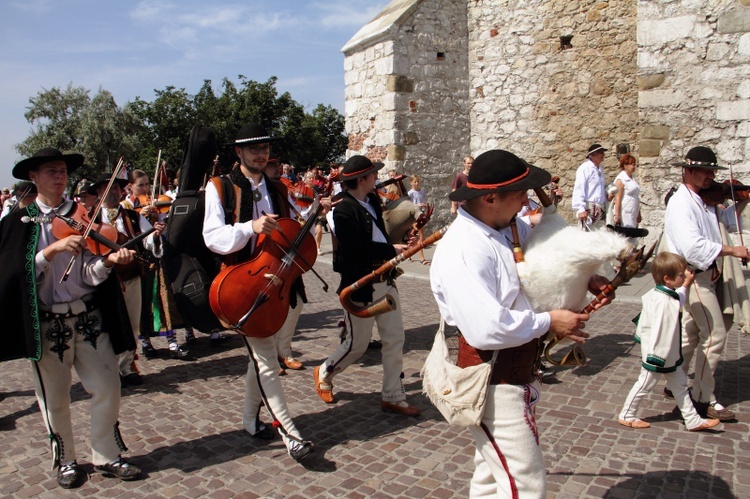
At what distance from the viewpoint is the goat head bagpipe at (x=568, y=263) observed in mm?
2217

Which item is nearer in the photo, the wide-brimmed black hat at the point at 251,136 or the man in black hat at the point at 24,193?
the wide-brimmed black hat at the point at 251,136

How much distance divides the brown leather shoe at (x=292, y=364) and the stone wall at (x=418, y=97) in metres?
8.08

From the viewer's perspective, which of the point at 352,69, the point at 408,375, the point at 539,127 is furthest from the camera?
the point at 352,69

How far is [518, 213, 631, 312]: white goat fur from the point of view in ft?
7.26

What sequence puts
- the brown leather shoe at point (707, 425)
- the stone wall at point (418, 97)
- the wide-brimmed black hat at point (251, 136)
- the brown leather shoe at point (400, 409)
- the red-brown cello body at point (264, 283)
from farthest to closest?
the stone wall at point (418, 97), the brown leather shoe at point (400, 409), the brown leather shoe at point (707, 425), the wide-brimmed black hat at point (251, 136), the red-brown cello body at point (264, 283)

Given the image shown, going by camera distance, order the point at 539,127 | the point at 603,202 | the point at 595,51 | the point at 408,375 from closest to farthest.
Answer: the point at 408,375, the point at 603,202, the point at 595,51, the point at 539,127

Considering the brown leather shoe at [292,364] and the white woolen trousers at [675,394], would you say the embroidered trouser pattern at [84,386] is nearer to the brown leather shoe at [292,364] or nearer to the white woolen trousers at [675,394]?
the brown leather shoe at [292,364]

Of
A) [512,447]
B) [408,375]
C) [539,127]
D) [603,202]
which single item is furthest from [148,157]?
[512,447]

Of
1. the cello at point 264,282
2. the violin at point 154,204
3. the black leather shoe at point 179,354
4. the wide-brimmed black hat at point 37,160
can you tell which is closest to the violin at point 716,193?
the cello at point 264,282

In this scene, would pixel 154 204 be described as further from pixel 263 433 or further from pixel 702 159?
pixel 702 159

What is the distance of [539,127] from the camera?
13.0m

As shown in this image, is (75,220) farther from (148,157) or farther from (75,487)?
(148,157)

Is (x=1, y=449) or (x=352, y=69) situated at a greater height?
(x=352, y=69)

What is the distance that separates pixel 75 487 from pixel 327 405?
76.3 inches
